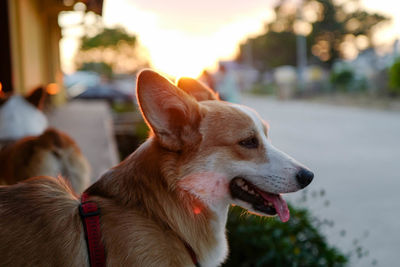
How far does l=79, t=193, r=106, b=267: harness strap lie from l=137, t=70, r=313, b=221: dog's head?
43 centimetres

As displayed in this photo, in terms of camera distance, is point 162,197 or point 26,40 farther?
point 26,40

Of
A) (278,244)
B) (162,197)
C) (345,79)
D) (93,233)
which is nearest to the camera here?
(93,233)

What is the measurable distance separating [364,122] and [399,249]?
41.2ft

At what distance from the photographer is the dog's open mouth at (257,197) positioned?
2273 millimetres

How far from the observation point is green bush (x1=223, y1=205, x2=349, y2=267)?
3.56 metres

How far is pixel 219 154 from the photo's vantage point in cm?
223

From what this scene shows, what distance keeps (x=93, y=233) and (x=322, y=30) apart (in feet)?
202

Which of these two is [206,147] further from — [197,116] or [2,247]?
[2,247]

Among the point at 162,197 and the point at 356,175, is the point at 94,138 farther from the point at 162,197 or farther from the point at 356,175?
the point at 162,197

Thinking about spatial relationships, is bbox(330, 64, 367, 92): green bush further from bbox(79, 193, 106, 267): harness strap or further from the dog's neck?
bbox(79, 193, 106, 267): harness strap

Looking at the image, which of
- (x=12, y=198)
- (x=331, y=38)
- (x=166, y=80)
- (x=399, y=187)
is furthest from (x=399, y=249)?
(x=331, y=38)

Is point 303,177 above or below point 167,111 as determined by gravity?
below

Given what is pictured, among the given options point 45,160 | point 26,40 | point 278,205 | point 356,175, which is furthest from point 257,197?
point 26,40

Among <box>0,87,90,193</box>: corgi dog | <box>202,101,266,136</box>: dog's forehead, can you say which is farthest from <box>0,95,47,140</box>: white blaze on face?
<box>202,101,266,136</box>: dog's forehead
